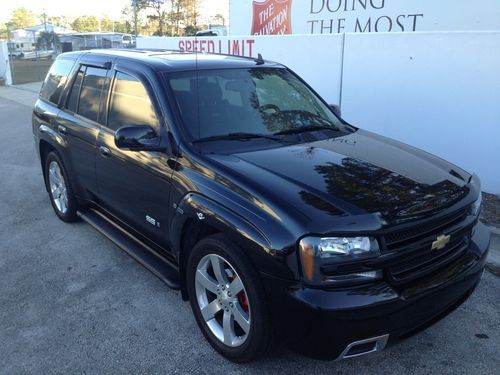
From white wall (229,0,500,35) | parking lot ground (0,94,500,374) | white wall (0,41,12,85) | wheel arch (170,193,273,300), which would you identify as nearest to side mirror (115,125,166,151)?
wheel arch (170,193,273,300)

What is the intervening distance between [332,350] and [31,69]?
28.5 m

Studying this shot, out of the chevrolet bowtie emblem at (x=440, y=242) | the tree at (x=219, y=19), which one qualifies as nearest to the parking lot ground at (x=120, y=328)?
the chevrolet bowtie emblem at (x=440, y=242)

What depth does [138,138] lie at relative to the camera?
322 centimetres

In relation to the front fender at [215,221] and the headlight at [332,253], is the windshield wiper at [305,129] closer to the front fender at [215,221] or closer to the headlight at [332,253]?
the front fender at [215,221]

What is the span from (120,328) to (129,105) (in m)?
1.69

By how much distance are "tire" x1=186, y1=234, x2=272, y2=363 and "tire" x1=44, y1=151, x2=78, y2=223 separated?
90.7 inches

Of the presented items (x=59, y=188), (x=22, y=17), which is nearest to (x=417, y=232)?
(x=59, y=188)

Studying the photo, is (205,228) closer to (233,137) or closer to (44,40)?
(233,137)

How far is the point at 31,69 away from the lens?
26.8 meters

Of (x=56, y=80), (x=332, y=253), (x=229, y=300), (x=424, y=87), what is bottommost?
(x=229, y=300)

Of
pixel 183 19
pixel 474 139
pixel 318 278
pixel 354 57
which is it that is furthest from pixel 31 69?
pixel 318 278

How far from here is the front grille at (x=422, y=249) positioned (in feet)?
8.13

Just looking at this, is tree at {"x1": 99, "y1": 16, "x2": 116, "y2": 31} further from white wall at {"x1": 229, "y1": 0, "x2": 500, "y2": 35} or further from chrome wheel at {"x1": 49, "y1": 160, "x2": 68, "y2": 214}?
chrome wheel at {"x1": 49, "y1": 160, "x2": 68, "y2": 214}

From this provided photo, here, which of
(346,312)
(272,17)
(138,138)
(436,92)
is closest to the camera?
(346,312)
